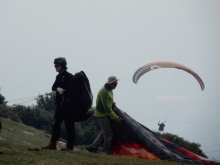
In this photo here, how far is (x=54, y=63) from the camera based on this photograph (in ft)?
32.2

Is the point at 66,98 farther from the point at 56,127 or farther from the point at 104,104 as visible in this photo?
the point at 104,104

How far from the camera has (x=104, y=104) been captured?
1012 cm

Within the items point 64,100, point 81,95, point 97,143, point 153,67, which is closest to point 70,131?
point 64,100

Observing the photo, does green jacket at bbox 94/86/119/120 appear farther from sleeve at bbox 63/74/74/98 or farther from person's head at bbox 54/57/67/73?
person's head at bbox 54/57/67/73

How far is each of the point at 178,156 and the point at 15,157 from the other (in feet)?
12.4

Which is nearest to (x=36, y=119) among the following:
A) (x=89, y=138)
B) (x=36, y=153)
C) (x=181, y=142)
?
(x=89, y=138)

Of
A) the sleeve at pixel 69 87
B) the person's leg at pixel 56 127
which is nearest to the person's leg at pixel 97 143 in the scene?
the person's leg at pixel 56 127

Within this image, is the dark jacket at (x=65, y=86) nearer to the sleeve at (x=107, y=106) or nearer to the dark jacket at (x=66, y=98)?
the dark jacket at (x=66, y=98)

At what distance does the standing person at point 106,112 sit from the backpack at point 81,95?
430 millimetres

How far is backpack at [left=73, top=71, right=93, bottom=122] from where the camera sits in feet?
32.3

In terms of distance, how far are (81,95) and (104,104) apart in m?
0.61

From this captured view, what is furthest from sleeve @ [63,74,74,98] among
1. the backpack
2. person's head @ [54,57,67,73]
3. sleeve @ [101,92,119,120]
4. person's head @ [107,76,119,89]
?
person's head @ [107,76,119,89]

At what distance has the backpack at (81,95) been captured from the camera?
32.3 feet

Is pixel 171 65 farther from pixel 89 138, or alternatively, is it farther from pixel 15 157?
pixel 89 138
